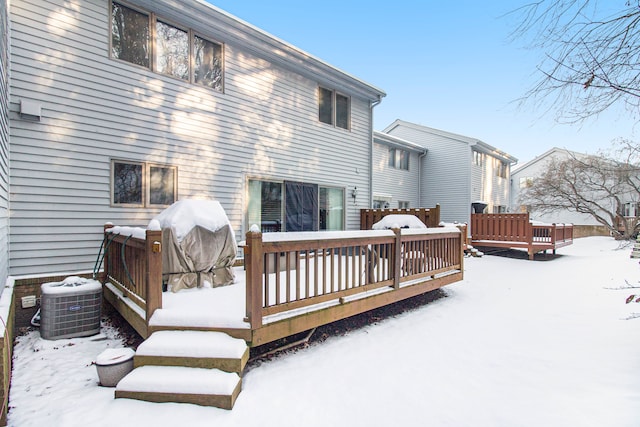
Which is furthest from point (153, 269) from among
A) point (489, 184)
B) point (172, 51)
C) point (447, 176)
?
point (489, 184)

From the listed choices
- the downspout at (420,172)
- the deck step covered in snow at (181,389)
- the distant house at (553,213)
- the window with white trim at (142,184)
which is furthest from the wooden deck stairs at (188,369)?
the distant house at (553,213)

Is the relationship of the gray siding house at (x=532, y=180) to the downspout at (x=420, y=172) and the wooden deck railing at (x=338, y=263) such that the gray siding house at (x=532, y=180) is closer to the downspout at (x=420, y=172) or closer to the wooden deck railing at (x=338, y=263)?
the downspout at (x=420, y=172)

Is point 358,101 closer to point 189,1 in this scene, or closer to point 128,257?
point 189,1

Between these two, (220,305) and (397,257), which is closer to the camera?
(220,305)

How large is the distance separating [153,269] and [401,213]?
21.9ft

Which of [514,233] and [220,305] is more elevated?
[514,233]

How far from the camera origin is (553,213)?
22.1 m

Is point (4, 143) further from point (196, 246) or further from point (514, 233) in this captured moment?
point (514, 233)

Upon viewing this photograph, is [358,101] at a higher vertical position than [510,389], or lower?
higher

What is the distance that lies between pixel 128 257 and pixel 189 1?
4.44 meters

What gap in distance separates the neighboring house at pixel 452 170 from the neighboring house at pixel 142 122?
7128mm

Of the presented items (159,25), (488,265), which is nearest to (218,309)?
(159,25)

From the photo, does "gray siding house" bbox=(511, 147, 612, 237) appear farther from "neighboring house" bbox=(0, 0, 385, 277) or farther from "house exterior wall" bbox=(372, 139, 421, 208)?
"neighboring house" bbox=(0, 0, 385, 277)

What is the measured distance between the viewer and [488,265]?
996 centimetres
